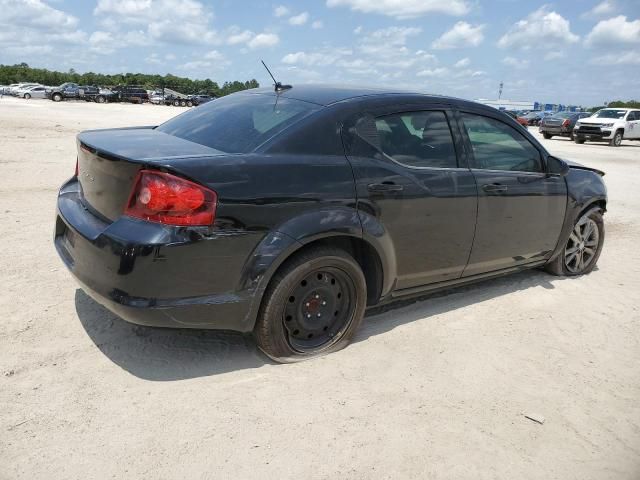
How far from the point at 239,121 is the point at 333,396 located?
181 centimetres

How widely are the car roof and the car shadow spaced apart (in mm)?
1599

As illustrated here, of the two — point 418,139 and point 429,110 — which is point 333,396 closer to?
point 418,139

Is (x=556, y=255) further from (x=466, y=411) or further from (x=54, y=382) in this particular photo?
(x=54, y=382)

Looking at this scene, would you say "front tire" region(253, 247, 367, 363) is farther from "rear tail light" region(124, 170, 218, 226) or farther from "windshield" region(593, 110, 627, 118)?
"windshield" region(593, 110, 627, 118)

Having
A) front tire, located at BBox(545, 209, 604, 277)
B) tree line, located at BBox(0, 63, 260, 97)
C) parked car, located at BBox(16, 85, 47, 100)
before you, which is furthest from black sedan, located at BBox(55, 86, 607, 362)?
tree line, located at BBox(0, 63, 260, 97)

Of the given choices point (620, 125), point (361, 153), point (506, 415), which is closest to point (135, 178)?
point (361, 153)

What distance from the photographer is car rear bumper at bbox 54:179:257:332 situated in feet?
8.66

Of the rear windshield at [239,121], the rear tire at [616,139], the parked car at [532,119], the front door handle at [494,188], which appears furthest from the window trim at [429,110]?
the parked car at [532,119]

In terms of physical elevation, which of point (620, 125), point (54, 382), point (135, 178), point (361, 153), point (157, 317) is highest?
point (620, 125)

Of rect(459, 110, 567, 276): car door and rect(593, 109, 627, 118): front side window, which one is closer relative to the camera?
rect(459, 110, 567, 276): car door

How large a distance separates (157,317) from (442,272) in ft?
6.77

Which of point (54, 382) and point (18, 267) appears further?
point (18, 267)

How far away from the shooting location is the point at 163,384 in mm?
2955

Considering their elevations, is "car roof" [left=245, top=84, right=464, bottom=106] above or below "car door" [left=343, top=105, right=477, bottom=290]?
above
